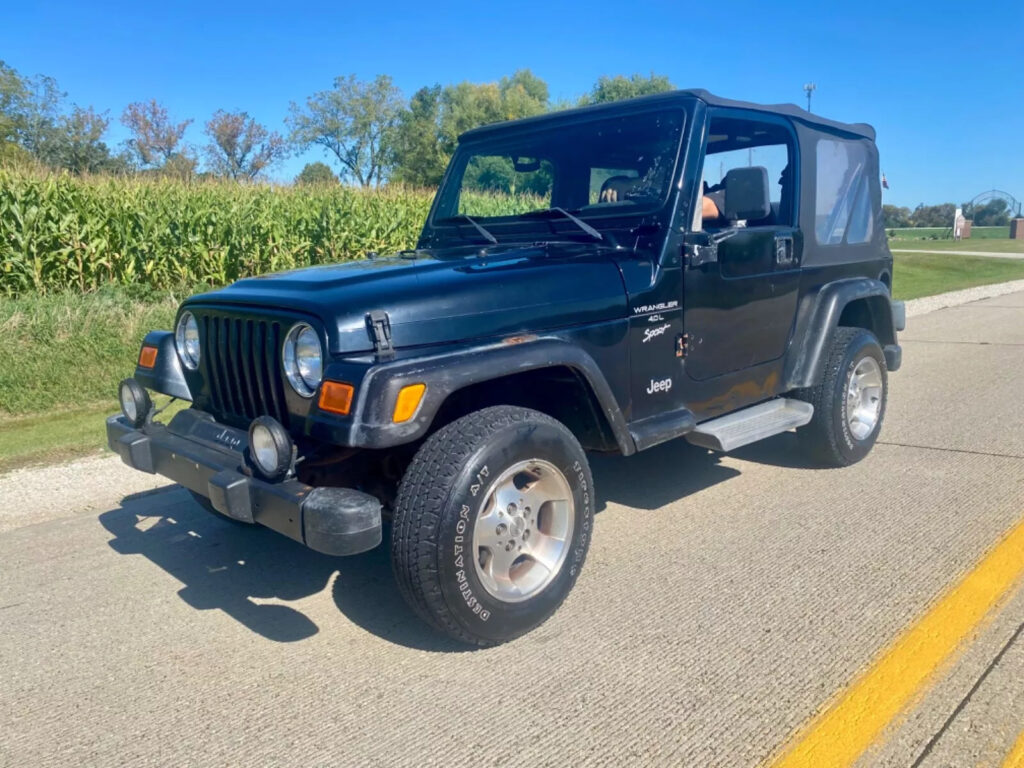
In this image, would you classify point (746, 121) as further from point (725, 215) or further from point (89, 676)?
point (89, 676)

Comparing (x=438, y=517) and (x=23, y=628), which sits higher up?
(x=438, y=517)

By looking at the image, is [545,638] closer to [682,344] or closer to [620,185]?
[682,344]

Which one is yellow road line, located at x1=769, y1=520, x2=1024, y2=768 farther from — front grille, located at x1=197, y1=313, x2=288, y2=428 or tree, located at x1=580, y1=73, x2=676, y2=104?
tree, located at x1=580, y1=73, x2=676, y2=104

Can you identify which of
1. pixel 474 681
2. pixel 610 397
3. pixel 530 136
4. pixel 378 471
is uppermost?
pixel 530 136

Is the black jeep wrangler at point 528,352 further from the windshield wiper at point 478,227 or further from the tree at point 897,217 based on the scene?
the tree at point 897,217

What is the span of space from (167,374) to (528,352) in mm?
1833

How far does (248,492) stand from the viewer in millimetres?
3078

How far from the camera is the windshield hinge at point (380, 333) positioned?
10.0 feet

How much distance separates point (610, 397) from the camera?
143 inches

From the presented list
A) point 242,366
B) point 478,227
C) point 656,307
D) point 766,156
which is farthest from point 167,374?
point 766,156

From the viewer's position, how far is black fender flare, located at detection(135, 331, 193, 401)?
13.1 feet

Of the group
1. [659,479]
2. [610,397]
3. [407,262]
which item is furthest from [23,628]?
[659,479]

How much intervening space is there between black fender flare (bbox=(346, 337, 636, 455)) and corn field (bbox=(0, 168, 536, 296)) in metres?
9.10

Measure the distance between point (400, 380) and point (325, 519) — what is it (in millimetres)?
525
